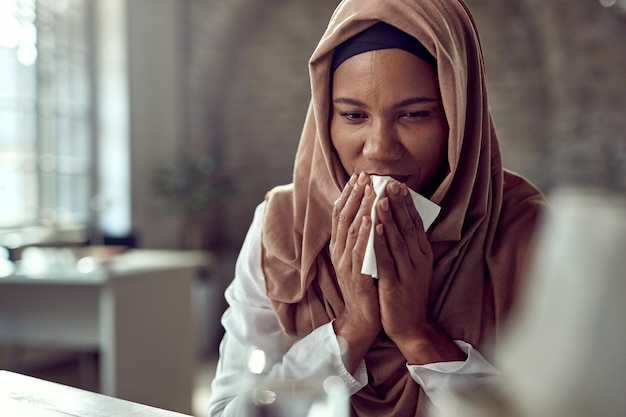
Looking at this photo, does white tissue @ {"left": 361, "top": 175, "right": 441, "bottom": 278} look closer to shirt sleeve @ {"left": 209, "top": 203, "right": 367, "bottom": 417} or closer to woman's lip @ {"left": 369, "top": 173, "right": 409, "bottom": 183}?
woman's lip @ {"left": 369, "top": 173, "right": 409, "bottom": 183}

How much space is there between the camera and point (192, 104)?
17.1 ft

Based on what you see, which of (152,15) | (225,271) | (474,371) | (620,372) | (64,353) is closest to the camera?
(620,372)

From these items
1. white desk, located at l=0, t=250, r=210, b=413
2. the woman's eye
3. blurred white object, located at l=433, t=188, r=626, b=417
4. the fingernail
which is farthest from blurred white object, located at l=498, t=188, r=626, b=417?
white desk, located at l=0, t=250, r=210, b=413

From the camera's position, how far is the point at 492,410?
32 cm

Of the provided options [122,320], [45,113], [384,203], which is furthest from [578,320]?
[45,113]

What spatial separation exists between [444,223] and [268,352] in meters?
0.35

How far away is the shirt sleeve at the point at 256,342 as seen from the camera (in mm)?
950

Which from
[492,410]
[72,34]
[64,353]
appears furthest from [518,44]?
[492,410]

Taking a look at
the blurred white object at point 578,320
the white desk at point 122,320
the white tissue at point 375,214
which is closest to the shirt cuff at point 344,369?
the white tissue at point 375,214

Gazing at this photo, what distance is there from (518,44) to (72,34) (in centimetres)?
339

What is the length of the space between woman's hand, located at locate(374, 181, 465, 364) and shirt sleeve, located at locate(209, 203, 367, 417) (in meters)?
0.10

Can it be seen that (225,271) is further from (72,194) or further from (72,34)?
(72,34)

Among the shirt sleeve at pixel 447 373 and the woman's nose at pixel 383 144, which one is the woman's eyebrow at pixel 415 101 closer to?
the woman's nose at pixel 383 144

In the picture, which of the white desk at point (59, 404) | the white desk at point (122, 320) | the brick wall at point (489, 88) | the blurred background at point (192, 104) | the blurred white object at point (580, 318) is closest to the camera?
the blurred white object at point (580, 318)
